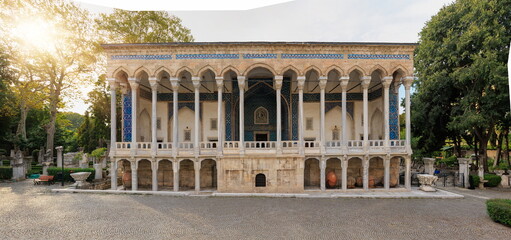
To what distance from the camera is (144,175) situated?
16.0m

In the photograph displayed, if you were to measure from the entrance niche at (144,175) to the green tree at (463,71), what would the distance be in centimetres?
2048

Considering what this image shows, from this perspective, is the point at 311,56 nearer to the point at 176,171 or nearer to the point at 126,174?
the point at 176,171

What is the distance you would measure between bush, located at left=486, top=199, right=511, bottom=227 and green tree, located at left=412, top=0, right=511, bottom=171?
9.10 meters

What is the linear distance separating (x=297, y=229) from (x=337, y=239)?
1.42m

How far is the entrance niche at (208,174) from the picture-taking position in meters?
15.7

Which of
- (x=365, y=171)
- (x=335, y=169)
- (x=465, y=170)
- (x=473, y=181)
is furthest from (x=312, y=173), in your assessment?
(x=473, y=181)

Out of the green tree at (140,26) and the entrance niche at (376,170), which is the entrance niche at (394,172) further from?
the green tree at (140,26)

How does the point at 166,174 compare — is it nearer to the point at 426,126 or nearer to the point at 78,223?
the point at 78,223

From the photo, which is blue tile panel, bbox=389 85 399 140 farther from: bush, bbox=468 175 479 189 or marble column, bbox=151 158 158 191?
marble column, bbox=151 158 158 191

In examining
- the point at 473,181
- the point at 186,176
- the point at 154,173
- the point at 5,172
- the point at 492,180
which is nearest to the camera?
the point at 154,173

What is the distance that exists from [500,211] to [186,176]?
1489 cm

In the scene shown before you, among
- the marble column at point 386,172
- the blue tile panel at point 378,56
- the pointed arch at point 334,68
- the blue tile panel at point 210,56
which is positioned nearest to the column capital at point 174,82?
the blue tile panel at point 210,56

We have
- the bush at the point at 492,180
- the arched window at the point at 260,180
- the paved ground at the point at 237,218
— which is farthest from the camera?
the bush at the point at 492,180

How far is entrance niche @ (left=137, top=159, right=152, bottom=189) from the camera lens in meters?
15.9
